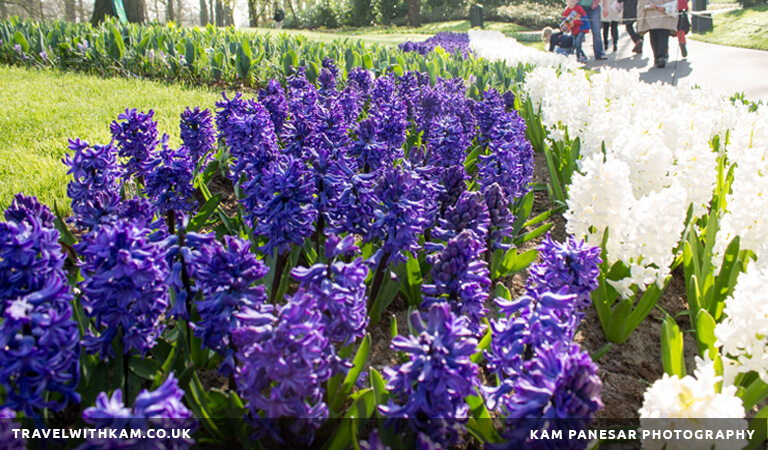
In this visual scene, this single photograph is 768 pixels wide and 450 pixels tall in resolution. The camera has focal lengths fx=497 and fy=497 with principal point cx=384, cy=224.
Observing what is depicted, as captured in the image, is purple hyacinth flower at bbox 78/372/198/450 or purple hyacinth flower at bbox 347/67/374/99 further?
purple hyacinth flower at bbox 347/67/374/99

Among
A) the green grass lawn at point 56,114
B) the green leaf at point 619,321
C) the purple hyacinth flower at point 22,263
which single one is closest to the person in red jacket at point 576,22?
the green grass lawn at point 56,114

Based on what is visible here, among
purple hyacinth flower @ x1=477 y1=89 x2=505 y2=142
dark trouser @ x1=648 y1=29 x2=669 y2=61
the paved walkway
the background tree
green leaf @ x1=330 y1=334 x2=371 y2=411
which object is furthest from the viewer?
the background tree

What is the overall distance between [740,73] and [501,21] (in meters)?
26.9

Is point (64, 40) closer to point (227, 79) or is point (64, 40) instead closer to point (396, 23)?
point (227, 79)

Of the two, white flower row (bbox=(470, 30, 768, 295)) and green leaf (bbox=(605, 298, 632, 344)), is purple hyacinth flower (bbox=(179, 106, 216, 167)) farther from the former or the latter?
green leaf (bbox=(605, 298, 632, 344))

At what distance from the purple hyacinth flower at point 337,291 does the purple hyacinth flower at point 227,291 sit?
13 centimetres

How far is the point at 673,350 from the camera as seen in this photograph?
5.99 ft

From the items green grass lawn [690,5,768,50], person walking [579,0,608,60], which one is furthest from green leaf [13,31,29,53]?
green grass lawn [690,5,768,50]

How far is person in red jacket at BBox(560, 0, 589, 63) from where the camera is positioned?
601 inches

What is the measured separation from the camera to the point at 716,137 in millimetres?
4277

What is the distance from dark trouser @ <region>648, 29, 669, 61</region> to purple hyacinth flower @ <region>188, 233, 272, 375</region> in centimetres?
1337

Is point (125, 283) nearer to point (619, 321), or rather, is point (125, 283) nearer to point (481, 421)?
point (481, 421)

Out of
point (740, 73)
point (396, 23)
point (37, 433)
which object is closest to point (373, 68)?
point (37, 433)

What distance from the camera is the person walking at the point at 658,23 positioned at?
1143 cm
